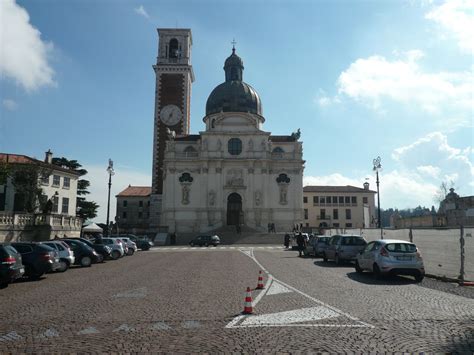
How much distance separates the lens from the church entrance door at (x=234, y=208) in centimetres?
6103

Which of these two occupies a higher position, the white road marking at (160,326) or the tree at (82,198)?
the tree at (82,198)

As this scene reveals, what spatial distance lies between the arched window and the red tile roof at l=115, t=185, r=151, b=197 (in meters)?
34.3

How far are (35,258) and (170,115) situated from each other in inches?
2151

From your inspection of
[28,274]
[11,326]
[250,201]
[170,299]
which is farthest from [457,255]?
[250,201]

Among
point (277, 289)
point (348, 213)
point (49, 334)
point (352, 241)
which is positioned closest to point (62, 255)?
point (277, 289)

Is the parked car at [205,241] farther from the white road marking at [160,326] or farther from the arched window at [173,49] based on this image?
the white road marking at [160,326]

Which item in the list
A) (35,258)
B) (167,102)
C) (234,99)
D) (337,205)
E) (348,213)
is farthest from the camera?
(337,205)

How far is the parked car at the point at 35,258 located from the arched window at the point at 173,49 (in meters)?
59.7

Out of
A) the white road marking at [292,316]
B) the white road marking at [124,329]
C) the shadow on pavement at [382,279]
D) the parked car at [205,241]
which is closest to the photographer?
the white road marking at [124,329]

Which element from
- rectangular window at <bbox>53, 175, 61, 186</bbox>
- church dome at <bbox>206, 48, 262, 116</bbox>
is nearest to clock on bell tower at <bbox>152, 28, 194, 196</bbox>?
church dome at <bbox>206, 48, 262, 116</bbox>

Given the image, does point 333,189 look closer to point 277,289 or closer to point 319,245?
point 319,245

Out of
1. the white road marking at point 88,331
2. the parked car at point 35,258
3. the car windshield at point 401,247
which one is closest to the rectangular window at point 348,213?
the car windshield at point 401,247

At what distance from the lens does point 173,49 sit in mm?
71250

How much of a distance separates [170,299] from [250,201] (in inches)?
1983
